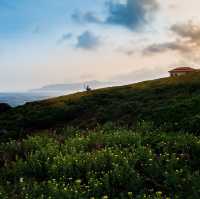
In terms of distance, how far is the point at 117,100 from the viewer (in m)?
40.8

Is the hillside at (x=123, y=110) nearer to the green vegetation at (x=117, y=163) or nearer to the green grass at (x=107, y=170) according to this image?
the green vegetation at (x=117, y=163)

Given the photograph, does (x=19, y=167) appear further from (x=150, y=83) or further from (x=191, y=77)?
(x=150, y=83)

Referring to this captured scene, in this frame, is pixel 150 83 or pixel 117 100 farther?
pixel 150 83

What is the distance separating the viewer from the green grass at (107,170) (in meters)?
12.5

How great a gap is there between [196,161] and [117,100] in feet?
84.8

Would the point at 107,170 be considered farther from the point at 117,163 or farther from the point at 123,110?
the point at 123,110

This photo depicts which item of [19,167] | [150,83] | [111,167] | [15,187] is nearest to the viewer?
[15,187]

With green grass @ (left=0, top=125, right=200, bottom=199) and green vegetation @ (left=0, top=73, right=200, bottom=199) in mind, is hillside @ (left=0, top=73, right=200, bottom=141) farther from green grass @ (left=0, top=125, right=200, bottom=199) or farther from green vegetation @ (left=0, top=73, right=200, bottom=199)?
green grass @ (left=0, top=125, right=200, bottom=199)

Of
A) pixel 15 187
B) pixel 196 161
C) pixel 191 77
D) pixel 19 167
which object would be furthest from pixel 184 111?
pixel 191 77

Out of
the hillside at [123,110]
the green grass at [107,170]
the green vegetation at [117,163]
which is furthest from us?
the hillside at [123,110]

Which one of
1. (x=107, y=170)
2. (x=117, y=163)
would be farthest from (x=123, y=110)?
(x=107, y=170)

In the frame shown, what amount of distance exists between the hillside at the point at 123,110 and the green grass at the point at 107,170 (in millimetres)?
4419

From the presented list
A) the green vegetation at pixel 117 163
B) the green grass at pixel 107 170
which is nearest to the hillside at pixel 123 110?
the green vegetation at pixel 117 163

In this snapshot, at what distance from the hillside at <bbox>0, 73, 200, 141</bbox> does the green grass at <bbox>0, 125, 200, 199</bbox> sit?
14.5 feet
